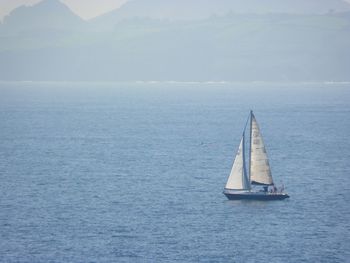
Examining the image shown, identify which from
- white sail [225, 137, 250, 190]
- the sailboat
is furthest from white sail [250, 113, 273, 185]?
white sail [225, 137, 250, 190]

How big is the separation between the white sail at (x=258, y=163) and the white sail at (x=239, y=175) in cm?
82

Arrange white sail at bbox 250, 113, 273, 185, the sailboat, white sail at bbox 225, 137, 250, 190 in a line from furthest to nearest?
white sail at bbox 250, 113, 273, 185 < white sail at bbox 225, 137, 250, 190 < the sailboat

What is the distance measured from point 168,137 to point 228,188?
71.4 meters

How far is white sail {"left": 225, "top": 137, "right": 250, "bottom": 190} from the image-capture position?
9262 centimetres

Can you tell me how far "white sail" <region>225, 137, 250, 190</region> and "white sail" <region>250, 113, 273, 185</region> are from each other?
824mm

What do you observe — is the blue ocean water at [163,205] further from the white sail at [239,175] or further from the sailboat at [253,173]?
the white sail at [239,175]

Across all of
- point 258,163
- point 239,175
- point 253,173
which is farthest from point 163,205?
point 258,163


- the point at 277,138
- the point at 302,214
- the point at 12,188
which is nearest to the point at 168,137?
the point at 277,138

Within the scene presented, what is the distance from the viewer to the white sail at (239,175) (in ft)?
304

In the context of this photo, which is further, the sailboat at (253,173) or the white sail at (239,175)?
the white sail at (239,175)

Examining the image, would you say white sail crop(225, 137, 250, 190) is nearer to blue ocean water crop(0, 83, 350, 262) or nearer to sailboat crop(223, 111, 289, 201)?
sailboat crop(223, 111, 289, 201)

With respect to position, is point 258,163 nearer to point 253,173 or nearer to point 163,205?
point 253,173

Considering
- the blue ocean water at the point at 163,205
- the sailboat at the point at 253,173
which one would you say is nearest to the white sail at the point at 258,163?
the sailboat at the point at 253,173

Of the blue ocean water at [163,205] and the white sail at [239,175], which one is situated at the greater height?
the white sail at [239,175]
